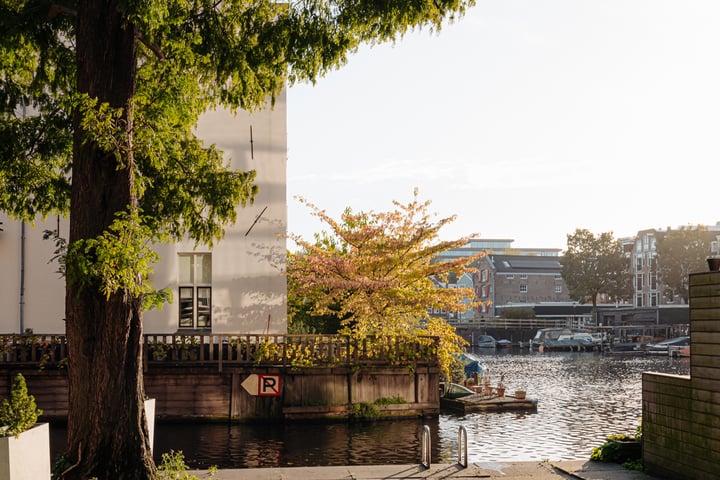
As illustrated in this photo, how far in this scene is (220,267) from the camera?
3334 cm

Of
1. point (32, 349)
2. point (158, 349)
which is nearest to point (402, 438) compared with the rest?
point (158, 349)

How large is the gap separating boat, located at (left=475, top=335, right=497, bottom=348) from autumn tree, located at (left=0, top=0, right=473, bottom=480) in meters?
99.1

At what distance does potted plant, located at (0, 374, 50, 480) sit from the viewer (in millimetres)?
10773

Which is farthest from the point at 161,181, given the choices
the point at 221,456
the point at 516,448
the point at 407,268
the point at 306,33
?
the point at 407,268

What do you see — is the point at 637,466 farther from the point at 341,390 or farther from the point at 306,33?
the point at 341,390

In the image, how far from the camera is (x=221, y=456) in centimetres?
2345

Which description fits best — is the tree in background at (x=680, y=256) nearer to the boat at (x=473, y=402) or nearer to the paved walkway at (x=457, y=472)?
the boat at (x=473, y=402)

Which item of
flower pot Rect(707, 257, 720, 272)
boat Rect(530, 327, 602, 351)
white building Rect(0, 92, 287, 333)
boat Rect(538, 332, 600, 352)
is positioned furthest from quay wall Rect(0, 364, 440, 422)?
boat Rect(538, 332, 600, 352)

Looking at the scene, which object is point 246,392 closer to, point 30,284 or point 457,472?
point 30,284

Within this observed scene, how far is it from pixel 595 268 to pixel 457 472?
11698 cm

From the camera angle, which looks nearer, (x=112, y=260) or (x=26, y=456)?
(x=26, y=456)

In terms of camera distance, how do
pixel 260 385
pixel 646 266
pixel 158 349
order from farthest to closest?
pixel 646 266
pixel 260 385
pixel 158 349

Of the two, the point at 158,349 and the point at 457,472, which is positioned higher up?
the point at 158,349

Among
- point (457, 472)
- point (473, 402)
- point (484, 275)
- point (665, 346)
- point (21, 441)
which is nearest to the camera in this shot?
point (21, 441)
